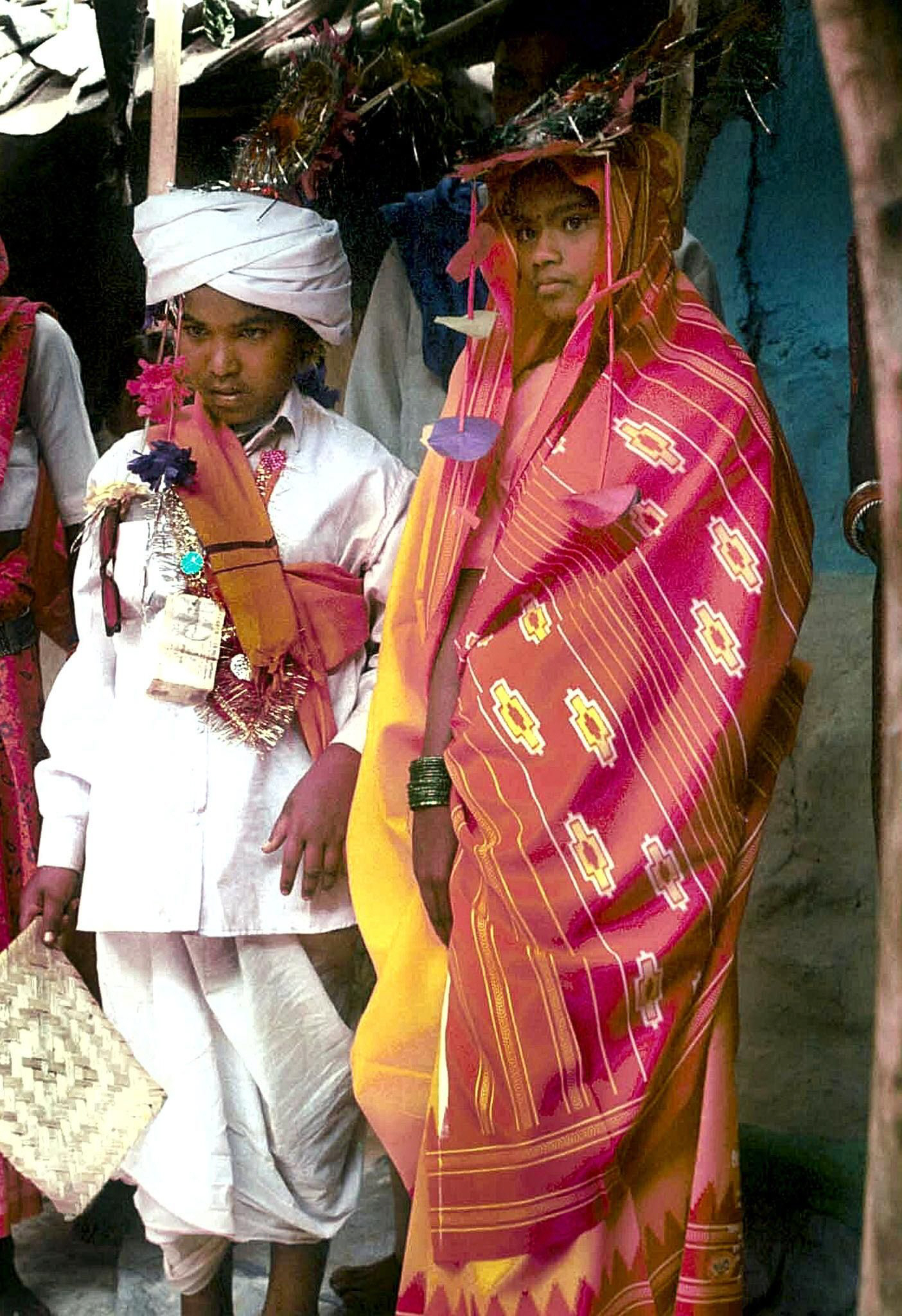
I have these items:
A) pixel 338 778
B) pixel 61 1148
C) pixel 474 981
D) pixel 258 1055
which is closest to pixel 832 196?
pixel 338 778

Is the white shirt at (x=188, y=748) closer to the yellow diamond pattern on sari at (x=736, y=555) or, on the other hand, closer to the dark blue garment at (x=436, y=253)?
the dark blue garment at (x=436, y=253)

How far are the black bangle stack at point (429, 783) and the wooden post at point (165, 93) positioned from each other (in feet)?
4.51

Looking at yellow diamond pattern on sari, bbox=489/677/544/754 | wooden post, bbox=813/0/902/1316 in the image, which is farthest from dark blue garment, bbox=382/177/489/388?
wooden post, bbox=813/0/902/1316

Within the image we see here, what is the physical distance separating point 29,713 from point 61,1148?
0.96 meters

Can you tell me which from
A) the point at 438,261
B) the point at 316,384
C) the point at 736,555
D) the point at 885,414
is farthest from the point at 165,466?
the point at 885,414

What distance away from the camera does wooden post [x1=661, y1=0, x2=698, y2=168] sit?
2.62m

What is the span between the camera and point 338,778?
2969 millimetres

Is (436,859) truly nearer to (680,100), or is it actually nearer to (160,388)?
(160,388)

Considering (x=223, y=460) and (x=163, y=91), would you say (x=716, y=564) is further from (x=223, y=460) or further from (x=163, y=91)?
(x=163, y=91)

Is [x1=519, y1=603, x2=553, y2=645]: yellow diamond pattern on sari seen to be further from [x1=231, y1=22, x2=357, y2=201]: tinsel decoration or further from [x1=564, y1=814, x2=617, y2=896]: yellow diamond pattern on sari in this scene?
[x1=231, y1=22, x2=357, y2=201]: tinsel decoration

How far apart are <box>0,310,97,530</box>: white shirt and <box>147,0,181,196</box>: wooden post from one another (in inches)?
18.5

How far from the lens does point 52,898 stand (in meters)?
3.16

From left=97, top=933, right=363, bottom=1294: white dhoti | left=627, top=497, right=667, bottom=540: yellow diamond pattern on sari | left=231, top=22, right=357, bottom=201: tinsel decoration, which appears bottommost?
left=97, top=933, right=363, bottom=1294: white dhoti

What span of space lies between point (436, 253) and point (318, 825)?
1196mm
